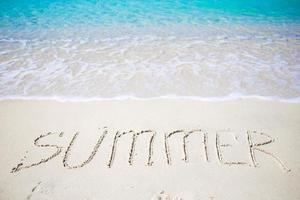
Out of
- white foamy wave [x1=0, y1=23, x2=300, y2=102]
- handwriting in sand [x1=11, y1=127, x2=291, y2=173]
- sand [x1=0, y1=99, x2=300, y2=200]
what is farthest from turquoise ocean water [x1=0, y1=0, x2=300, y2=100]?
handwriting in sand [x1=11, y1=127, x2=291, y2=173]

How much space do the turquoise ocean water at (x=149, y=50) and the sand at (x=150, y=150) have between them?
478 mm

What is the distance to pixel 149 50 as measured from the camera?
623 cm

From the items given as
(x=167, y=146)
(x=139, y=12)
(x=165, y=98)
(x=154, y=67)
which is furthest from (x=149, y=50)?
(x=139, y=12)

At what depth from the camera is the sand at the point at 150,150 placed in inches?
105

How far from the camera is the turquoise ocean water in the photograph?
4516 millimetres

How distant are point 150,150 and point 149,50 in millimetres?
3539

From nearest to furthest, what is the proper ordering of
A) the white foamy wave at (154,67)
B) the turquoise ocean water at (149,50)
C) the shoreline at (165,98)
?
the shoreline at (165,98)
the white foamy wave at (154,67)
the turquoise ocean water at (149,50)

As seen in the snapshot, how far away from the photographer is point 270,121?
3.66 metres

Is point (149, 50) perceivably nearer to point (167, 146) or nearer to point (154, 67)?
point (154, 67)

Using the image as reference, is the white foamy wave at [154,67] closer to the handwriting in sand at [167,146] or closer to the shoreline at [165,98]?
the shoreline at [165,98]

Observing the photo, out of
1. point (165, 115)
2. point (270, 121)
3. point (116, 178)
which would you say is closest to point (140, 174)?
point (116, 178)

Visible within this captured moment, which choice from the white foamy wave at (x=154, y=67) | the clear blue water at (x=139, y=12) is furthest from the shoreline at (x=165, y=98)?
the clear blue water at (x=139, y=12)

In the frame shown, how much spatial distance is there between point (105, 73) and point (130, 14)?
5.04 metres

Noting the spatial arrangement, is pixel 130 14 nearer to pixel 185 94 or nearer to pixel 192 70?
pixel 192 70
